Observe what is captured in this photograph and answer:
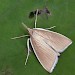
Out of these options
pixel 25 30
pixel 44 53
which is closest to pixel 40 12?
pixel 25 30

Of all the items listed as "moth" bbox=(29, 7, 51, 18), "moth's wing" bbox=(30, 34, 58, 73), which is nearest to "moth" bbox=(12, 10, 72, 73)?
"moth's wing" bbox=(30, 34, 58, 73)

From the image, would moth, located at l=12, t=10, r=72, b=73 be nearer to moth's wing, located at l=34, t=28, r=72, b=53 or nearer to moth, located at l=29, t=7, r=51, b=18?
moth's wing, located at l=34, t=28, r=72, b=53

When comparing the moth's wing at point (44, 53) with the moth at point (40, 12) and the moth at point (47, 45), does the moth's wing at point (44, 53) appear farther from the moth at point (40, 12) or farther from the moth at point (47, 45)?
the moth at point (40, 12)

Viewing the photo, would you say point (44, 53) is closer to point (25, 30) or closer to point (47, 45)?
point (47, 45)

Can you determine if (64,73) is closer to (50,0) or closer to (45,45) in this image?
(45,45)

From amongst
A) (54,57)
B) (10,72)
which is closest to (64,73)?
(54,57)

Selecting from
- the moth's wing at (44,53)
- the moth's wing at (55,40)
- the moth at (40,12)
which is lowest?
the moth's wing at (44,53)

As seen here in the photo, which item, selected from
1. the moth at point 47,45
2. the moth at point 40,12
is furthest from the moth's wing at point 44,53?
the moth at point 40,12
